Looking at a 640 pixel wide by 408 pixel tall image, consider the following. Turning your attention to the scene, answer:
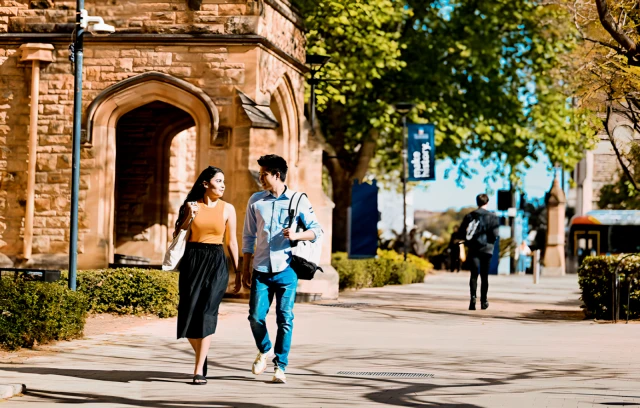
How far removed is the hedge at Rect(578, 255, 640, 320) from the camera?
1853 cm

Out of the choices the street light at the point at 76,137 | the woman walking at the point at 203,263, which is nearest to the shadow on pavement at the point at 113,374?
the woman walking at the point at 203,263

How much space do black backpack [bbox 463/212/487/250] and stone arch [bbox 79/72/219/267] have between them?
4735mm

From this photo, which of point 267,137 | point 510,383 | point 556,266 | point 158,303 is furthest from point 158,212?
point 556,266

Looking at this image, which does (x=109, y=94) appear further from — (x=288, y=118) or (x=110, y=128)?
(x=288, y=118)

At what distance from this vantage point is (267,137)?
22672mm

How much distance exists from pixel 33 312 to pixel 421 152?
21.8 m

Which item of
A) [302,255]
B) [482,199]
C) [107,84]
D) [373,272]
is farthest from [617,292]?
[373,272]

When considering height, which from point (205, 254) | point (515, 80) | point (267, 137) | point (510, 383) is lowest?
point (510, 383)

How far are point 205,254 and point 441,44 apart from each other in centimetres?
2632

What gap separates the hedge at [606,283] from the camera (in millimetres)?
18531

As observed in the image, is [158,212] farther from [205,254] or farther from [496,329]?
[205,254]

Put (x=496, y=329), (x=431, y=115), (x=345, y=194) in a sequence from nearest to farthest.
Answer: (x=496, y=329) < (x=431, y=115) < (x=345, y=194)

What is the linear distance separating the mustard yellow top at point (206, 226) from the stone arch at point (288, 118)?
13.2 metres

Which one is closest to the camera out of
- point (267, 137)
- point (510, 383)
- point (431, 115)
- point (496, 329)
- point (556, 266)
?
point (510, 383)
